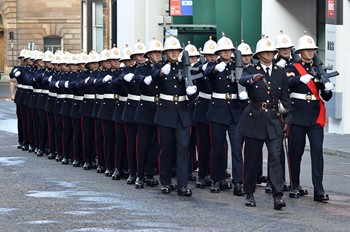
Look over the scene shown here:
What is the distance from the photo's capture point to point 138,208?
14461mm

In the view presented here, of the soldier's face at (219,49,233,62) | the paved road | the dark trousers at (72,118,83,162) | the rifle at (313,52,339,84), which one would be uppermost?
the soldier's face at (219,49,233,62)

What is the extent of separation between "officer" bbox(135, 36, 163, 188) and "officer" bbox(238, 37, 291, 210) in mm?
1999

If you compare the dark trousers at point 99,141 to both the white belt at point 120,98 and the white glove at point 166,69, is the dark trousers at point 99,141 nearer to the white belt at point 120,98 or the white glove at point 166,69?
the white belt at point 120,98

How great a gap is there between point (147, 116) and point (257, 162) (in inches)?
97.3

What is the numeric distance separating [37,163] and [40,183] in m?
3.75

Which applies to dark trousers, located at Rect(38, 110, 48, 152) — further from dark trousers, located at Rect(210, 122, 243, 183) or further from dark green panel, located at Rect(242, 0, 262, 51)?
dark green panel, located at Rect(242, 0, 262, 51)

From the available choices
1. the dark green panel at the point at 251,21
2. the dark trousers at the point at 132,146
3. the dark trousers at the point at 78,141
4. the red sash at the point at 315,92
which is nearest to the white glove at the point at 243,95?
the red sash at the point at 315,92

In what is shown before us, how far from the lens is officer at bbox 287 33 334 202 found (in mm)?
15336

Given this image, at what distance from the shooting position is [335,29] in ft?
90.8

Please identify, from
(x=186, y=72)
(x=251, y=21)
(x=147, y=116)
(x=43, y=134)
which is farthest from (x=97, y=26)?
(x=186, y=72)

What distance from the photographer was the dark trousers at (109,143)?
742 inches

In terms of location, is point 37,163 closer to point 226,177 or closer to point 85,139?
point 85,139

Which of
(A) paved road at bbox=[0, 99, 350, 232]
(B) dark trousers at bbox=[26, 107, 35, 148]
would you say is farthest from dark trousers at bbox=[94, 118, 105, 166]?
(B) dark trousers at bbox=[26, 107, 35, 148]

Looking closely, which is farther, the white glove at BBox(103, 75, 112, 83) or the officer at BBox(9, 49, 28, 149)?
the officer at BBox(9, 49, 28, 149)
